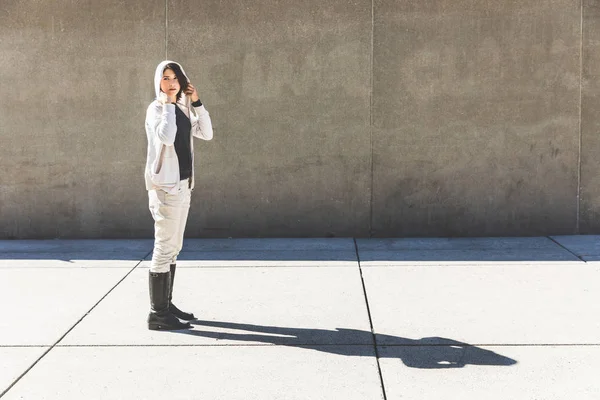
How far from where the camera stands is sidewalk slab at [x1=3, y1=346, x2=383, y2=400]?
169 inches

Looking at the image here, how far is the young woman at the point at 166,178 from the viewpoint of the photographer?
18.0ft

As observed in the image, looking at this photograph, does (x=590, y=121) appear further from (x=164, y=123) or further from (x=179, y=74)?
(x=164, y=123)

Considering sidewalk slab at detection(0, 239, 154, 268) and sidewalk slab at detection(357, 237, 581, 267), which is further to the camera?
sidewalk slab at detection(0, 239, 154, 268)

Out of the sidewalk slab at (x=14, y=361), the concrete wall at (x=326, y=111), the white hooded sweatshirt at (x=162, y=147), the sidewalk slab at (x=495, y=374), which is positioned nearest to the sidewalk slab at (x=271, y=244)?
the concrete wall at (x=326, y=111)

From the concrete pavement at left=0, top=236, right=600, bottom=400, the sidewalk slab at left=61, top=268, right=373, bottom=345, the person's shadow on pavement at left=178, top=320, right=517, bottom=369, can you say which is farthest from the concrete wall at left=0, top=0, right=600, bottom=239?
the person's shadow on pavement at left=178, top=320, right=517, bottom=369

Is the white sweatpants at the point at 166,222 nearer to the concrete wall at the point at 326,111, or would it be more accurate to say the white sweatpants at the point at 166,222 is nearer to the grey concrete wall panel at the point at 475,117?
the concrete wall at the point at 326,111

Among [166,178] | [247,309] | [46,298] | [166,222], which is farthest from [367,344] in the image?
[46,298]

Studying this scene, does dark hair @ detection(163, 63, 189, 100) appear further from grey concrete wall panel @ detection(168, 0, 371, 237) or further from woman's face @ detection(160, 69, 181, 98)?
grey concrete wall panel @ detection(168, 0, 371, 237)

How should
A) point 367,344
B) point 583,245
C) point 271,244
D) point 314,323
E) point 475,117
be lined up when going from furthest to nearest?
point 475,117, point 271,244, point 583,245, point 314,323, point 367,344

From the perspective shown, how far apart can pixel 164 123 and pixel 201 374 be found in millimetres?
1806

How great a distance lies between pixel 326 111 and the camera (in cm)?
879

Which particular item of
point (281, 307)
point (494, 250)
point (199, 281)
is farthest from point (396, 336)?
point (494, 250)

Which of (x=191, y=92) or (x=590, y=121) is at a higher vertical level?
(x=191, y=92)

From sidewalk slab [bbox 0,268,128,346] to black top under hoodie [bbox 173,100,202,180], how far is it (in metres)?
1.40
